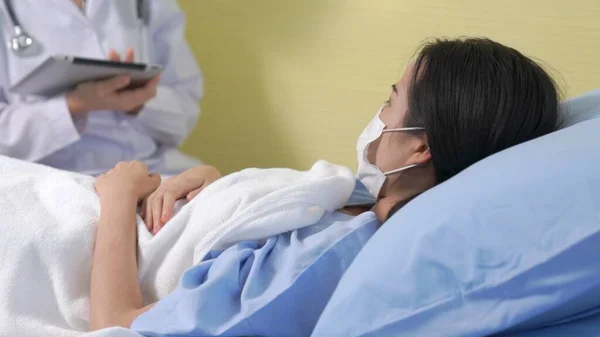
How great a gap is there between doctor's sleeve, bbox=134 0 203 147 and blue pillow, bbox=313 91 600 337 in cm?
97

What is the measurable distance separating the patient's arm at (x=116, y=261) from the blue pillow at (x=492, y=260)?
31 centimetres

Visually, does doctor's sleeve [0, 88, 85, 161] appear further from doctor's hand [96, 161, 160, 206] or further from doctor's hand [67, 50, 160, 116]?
doctor's hand [96, 161, 160, 206]

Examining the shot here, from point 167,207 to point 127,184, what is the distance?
0.10 metres

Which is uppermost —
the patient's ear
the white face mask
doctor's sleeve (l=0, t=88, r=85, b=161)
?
the patient's ear

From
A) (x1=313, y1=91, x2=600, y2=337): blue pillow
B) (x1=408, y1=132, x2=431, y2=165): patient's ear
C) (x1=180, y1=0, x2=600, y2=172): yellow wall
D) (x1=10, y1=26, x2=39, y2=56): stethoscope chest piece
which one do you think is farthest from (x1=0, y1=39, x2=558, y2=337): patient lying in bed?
(x1=180, y1=0, x2=600, y2=172): yellow wall

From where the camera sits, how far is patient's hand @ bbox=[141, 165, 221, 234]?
1038mm

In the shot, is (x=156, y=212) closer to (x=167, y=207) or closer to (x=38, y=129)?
(x=167, y=207)

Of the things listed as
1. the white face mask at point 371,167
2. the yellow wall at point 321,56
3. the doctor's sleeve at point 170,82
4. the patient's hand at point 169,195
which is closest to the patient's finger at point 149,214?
the patient's hand at point 169,195

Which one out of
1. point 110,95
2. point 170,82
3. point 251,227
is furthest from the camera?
point 170,82

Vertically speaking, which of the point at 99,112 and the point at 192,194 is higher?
the point at 192,194

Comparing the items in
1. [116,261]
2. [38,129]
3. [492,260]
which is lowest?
[38,129]

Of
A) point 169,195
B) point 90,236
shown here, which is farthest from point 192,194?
point 90,236

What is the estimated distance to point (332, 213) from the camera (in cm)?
101

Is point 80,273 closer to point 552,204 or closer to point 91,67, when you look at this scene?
point 91,67
